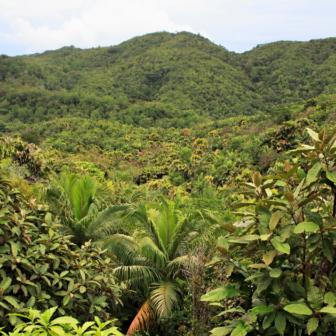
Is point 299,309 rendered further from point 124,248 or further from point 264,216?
point 124,248

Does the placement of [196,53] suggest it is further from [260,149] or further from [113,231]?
[113,231]

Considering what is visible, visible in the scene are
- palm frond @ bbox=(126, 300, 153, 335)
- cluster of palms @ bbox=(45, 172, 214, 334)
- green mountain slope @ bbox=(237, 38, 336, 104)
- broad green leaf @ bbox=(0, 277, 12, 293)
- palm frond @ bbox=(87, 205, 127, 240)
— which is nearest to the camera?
broad green leaf @ bbox=(0, 277, 12, 293)

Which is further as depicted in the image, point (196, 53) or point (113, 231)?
point (196, 53)

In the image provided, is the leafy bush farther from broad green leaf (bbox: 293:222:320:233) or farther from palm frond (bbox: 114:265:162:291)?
broad green leaf (bbox: 293:222:320:233)

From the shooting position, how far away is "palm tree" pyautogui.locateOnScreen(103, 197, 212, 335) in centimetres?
578

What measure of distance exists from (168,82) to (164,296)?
103652 mm

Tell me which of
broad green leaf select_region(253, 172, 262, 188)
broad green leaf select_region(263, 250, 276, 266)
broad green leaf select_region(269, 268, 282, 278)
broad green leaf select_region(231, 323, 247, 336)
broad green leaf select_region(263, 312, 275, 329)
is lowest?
broad green leaf select_region(231, 323, 247, 336)

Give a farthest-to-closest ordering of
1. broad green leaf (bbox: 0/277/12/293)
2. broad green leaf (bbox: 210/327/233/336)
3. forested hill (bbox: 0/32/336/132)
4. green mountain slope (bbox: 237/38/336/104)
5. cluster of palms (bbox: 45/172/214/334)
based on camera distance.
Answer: green mountain slope (bbox: 237/38/336/104), forested hill (bbox: 0/32/336/132), cluster of palms (bbox: 45/172/214/334), broad green leaf (bbox: 0/277/12/293), broad green leaf (bbox: 210/327/233/336)

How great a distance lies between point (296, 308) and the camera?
64.7 inches

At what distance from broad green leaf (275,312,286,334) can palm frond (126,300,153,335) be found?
3882 mm

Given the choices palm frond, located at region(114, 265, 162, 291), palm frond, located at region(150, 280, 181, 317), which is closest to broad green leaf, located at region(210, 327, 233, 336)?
palm frond, located at region(150, 280, 181, 317)

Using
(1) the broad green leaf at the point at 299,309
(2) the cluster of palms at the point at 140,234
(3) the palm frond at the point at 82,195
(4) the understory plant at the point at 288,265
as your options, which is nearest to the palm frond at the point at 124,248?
(2) the cluster of palms at the point at 140,234

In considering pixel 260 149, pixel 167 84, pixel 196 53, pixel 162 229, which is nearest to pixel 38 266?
pixel 162 229

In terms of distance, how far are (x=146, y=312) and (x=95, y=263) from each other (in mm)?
2484
